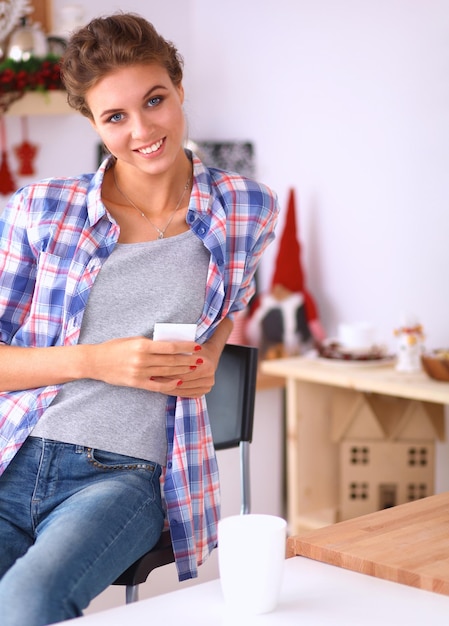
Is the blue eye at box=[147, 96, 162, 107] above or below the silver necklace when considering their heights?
above

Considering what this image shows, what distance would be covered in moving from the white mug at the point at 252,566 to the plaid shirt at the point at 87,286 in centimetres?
57

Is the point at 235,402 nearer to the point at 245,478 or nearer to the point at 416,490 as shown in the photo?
the point at 245,478

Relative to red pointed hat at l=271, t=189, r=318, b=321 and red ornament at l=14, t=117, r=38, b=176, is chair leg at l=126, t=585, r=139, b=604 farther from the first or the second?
red ornament at l=14, t=117, r=38, b=176

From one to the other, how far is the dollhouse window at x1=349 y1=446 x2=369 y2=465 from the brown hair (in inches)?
67.1

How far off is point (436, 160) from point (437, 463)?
3.30 ft

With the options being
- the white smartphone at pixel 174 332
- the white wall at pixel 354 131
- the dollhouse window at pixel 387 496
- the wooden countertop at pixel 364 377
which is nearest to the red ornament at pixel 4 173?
the white wall at pixel 354 131

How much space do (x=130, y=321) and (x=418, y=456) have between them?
1629mm

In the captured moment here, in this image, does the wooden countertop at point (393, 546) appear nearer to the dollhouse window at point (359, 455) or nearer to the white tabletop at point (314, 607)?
the white tabletop at point (314, 607)

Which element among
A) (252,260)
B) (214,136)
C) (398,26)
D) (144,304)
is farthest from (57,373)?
(214,136)

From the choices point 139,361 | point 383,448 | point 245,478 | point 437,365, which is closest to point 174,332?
point 139,361

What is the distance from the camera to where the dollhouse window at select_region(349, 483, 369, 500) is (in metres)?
2.97

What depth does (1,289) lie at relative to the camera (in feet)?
5.19

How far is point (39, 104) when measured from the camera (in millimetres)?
3389

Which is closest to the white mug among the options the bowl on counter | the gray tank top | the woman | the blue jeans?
the blue jeans
